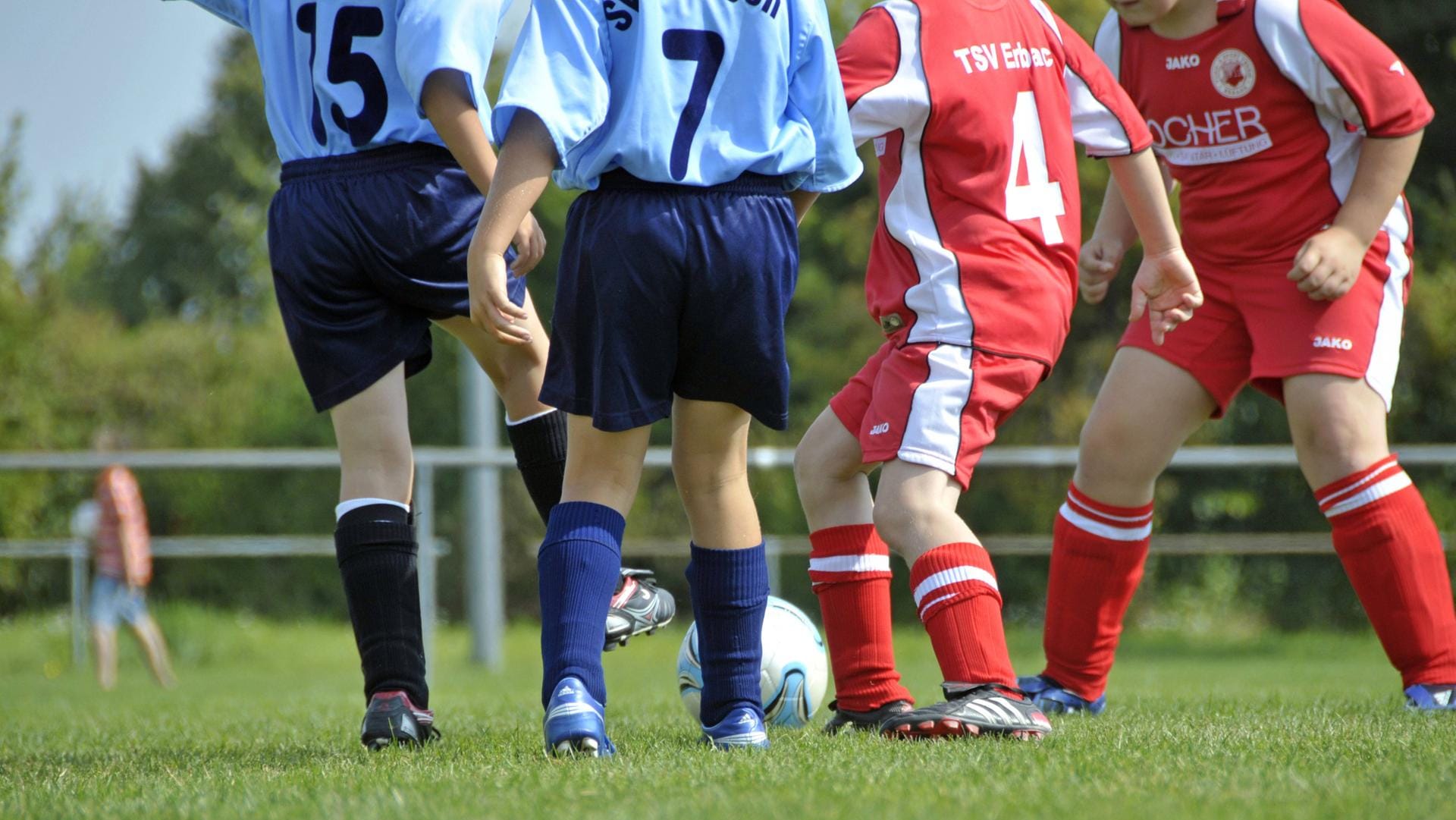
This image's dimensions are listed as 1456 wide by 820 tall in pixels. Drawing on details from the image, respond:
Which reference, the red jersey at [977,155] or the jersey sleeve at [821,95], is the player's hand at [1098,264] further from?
the jersey sleeve at [821,95]

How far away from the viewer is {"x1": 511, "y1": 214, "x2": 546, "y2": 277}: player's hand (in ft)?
10.5

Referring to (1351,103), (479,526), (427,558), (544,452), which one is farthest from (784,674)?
(479,526)

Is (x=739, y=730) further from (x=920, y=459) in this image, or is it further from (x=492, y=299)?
(x=492, y=299)

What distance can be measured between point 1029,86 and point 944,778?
1.67m

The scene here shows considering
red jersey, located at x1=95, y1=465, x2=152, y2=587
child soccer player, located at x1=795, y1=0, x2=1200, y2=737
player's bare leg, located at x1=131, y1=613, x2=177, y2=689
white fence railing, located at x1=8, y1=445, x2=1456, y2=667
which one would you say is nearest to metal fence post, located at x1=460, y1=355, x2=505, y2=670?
white fence railing, located at x1=8, y1=445, x2=1456, y2=667

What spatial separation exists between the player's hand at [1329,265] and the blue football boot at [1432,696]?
1.02 meters

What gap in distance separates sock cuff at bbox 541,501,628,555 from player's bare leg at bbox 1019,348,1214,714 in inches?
59.2

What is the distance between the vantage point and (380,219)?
342 centimetres

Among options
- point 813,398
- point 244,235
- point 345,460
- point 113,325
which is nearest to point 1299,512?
point 813,398

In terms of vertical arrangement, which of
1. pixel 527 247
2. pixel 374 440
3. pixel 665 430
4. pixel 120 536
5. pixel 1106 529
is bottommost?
pixel 665 430

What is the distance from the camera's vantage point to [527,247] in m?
3.21

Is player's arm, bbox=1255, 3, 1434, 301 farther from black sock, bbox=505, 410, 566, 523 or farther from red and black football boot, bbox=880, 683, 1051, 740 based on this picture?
black sock, bbox=505, 410, 566, 523

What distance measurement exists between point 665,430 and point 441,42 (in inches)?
533

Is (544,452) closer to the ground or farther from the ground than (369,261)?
closer to the ground
